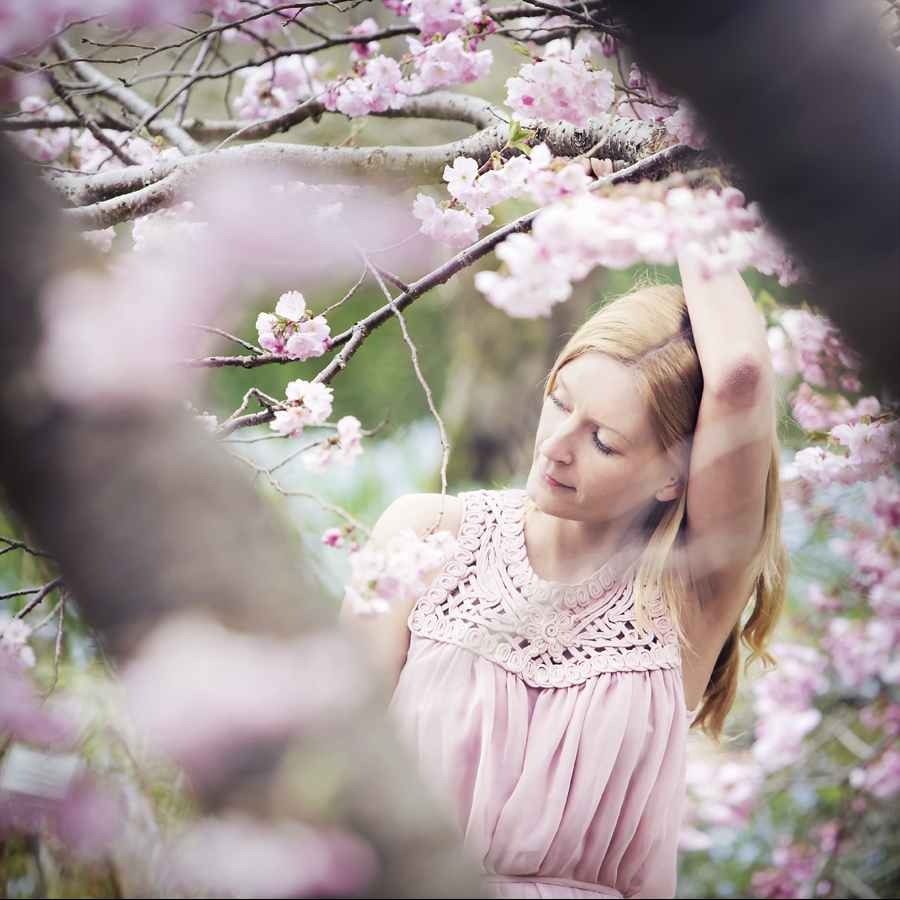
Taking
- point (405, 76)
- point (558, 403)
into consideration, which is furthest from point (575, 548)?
point (405, 76)

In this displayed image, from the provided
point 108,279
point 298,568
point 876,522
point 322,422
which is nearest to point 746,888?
point 876,522

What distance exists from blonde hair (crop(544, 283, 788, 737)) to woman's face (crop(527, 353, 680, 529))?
0.6 inches

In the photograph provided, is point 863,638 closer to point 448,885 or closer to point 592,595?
point 592,595

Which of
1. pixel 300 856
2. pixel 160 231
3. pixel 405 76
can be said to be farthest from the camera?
pixel 405 76

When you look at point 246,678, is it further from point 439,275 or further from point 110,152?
point 110,152

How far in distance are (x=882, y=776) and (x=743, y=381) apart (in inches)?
49.4

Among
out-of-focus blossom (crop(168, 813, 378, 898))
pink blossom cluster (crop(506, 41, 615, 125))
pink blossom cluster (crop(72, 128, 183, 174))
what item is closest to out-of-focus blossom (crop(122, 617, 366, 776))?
out-of-focus blossom (crop(168, 813, 378, 898))

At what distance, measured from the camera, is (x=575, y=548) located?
0.70 metres

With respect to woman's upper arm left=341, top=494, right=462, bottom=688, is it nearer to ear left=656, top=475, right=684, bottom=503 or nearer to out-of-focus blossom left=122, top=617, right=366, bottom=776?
ear left=656, top=475, right=684, bottom=503

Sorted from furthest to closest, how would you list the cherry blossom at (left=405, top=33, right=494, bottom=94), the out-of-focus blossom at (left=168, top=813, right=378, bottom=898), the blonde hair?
the cherry blossom at (left=405, top=33, right=494, bottom=94)
the blonde hair
the out-of-focus blossom at (left=168, top=813, right=378, bottom=898)

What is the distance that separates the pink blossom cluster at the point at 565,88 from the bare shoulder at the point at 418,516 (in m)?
0.38

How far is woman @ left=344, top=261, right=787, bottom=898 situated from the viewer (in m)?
0.61

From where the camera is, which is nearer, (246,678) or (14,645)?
(246,678)

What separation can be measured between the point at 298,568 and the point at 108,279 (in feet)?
0.51
